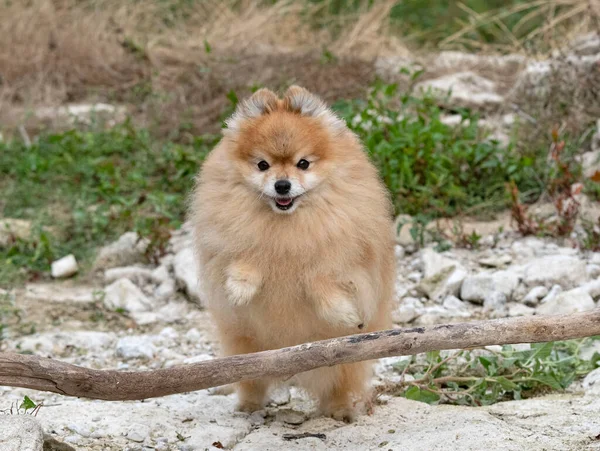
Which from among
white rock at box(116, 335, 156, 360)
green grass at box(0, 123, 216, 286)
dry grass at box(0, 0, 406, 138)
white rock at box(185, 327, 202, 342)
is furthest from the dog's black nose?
dry grass at box(0, 0, 406, 138)

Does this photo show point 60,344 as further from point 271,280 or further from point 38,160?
point 38,160

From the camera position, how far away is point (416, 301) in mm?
5633

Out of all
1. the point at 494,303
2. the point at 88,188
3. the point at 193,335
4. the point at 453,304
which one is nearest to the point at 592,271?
the point at 494,303

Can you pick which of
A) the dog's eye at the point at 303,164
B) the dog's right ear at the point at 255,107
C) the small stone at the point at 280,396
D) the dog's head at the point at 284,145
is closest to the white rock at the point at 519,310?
the small stone at the point at 280,396

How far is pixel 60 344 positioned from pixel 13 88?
508cm

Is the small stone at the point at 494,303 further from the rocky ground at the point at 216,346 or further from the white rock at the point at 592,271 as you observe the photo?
the white rock at the point at 592,271

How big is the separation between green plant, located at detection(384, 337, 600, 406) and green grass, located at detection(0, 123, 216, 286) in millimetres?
2704

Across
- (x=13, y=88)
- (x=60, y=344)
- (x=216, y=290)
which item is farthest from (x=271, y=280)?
(x=13, y=88)

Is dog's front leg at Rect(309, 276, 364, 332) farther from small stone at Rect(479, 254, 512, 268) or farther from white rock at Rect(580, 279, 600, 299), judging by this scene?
small stone at Rect(479, 254, 512, 268)

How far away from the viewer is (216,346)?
16.7ft

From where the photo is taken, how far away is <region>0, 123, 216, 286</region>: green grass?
6.63m

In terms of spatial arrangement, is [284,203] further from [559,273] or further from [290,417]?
[559,273]

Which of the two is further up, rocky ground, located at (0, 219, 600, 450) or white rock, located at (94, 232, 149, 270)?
white rock, located at (94, 232, 149, 270)

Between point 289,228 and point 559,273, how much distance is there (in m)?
2.42
